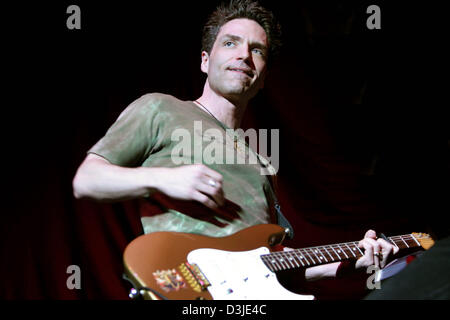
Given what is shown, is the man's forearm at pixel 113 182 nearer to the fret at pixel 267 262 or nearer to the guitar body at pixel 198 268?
the guitar body at pixel 198 268

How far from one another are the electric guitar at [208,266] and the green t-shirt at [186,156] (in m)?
0.09

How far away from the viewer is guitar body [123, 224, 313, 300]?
1064 millimetres

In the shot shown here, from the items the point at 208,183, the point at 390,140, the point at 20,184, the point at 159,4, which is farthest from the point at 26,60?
the point at 390,140

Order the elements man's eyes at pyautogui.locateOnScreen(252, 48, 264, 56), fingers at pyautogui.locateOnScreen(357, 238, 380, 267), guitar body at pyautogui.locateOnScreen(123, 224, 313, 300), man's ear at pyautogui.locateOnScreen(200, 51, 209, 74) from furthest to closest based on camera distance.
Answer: man's ear at pyautogui.locateOnScreen(200, 51, 209, 74) → man's eyes at pyautogui.locateOnScreen(252, 48, 264, 56) → fingers at pyautogui.locateOnScreen(357, 238, 380, 267) → guitar body at pyautogui.locateOnScreen(123, 224, 313, 300)

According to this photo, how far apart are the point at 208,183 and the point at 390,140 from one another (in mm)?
2245

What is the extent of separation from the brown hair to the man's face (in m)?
0.03

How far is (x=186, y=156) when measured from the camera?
141 centimetres

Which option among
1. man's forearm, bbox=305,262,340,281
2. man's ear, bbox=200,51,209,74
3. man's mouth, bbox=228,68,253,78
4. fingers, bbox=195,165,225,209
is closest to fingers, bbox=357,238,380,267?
man's forearm, bbox=305,262,340,281

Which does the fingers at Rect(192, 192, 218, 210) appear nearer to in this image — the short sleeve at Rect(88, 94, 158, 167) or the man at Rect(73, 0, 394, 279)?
the man at Rect(73, 0, 394, 279)

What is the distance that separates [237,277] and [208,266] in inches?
3.6

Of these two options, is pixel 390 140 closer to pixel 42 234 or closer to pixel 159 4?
pixel 159 4

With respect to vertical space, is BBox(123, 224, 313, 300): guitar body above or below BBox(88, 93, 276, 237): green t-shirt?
below

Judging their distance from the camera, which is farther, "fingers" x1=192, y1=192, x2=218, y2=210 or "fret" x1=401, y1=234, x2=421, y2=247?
"fret" x1=401, y1=234, x2=421, y2=247

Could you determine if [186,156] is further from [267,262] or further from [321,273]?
[321,273]
